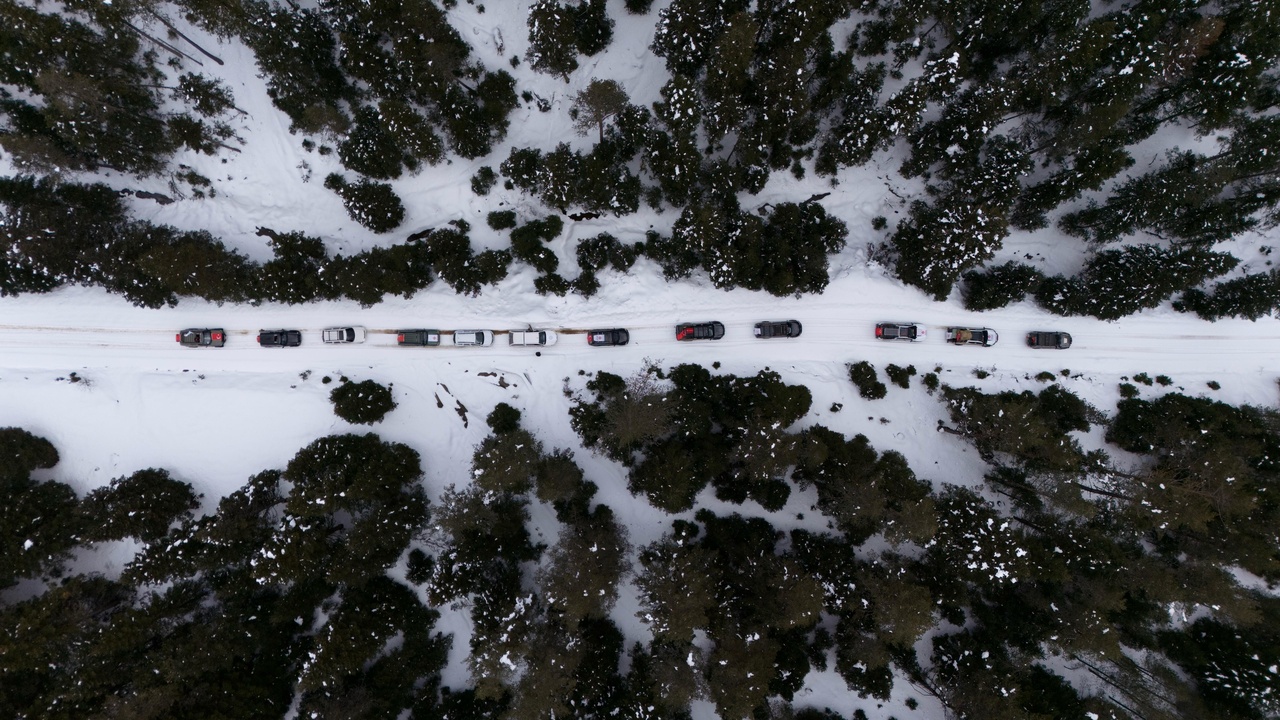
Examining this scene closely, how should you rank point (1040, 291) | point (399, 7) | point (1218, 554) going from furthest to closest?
point (1040, 291) < point (1218, 554) < point (399, 7)

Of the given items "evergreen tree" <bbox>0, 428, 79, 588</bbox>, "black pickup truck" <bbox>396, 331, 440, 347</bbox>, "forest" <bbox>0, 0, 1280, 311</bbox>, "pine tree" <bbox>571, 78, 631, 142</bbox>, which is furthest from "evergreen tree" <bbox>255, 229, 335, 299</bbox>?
"pine tree" <bbox>571, 78, 631, 142</bbox>

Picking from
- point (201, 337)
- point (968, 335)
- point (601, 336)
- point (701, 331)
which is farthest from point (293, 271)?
point (968, 335)

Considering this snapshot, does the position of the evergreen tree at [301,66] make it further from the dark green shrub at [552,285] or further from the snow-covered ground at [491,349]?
the dark green shrub at [552,285]

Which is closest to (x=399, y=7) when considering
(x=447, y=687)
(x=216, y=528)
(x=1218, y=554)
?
(x=216, y=528)

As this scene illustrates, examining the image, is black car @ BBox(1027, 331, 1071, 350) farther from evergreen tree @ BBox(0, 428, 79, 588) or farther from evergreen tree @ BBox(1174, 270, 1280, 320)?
evergreen tree @ BBox(0, 428, 79, 588)

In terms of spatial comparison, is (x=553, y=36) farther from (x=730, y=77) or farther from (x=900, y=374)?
(x=900, y=374)

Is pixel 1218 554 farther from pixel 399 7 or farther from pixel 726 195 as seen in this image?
pixel 399 7
